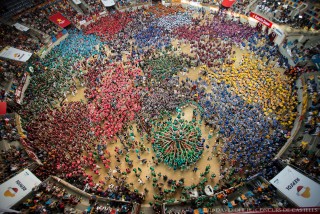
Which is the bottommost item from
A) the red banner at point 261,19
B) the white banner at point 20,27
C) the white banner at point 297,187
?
the white banner at point 20,27

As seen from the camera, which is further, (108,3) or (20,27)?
(108,3)

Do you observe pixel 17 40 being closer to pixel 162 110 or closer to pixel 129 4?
pixel 129 4

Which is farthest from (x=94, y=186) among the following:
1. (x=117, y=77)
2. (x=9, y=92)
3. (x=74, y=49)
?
(x=74, y=49)

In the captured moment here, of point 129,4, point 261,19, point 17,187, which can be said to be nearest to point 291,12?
point 261,19

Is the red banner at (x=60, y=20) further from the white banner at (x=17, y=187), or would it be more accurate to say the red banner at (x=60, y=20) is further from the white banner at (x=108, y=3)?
the white banner at (x=17, y=187)

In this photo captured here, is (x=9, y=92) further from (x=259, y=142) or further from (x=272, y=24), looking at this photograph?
(x=272, y=24)

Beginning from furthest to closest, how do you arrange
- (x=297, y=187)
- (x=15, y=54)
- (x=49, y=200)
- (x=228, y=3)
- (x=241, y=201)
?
(x=228, y=3) < (x=15, y=54) < (x=49, y=200) < (x=241, y=201) < (x=297, y=187)

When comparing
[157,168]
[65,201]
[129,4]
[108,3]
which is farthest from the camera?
[129,4]

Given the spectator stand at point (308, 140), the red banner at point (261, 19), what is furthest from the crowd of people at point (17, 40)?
the spectator stand at point (308, 140)
